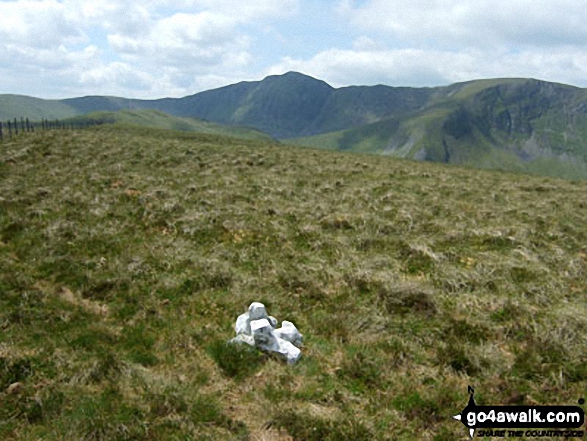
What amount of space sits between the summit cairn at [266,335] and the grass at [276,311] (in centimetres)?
27

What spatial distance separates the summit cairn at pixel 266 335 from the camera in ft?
26.5

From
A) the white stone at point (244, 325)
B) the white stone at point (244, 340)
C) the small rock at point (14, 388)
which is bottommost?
the small rock at point (14, 388)

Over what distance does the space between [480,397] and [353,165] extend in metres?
30.5

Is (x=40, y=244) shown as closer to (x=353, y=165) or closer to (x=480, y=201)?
(x=480, y=201)

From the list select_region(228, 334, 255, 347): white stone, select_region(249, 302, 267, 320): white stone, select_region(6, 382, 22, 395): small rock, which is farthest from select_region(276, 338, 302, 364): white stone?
select_region(6, 382, 22, 395): small rock

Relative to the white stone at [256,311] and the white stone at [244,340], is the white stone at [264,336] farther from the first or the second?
the white stone at [256,311]

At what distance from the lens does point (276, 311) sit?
1012cm

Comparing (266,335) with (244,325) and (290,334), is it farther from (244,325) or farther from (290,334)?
(244,325)

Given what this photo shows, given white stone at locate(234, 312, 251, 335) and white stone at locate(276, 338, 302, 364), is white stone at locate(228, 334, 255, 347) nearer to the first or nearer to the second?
white stone at locate(234, 312, 251, 335)

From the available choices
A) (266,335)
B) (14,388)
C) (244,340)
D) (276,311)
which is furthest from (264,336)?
(14,388)

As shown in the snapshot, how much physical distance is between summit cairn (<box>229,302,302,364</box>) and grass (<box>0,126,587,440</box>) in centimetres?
27

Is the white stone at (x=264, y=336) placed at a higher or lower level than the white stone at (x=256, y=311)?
lower

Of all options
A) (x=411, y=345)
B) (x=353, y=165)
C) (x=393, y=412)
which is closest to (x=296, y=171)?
(x=353, y=165)

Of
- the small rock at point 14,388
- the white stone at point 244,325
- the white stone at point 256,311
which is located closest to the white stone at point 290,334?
the white stone at point 256,311
